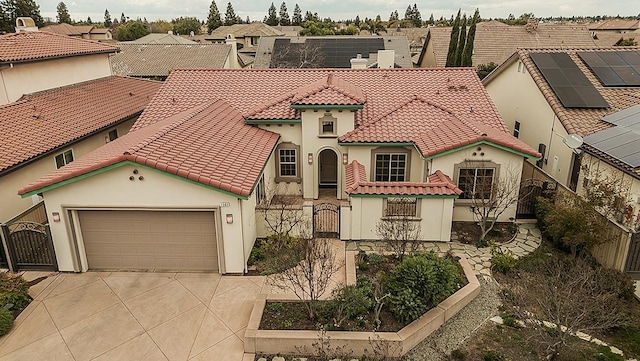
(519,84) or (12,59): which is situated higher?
(12,59)

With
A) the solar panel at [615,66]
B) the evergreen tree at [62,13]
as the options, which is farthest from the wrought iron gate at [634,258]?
the evergreen tree at [62,13]

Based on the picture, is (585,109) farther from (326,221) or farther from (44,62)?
(44,62)

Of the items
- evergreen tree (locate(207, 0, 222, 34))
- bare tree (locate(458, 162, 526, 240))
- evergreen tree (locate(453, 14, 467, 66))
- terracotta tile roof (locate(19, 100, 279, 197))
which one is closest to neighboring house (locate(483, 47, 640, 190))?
bare tree (locate(458, 162, 526, 240))

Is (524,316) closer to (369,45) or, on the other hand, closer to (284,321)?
(284,321)

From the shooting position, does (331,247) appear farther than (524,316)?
Yes

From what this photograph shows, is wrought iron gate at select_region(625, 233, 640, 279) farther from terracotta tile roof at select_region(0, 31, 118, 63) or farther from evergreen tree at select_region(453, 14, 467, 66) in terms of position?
evergreen tree at select_region(453, 14, 467, 66)

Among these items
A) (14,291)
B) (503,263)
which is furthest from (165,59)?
(503,263)

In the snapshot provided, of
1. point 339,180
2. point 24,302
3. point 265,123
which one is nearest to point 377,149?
point 339,180

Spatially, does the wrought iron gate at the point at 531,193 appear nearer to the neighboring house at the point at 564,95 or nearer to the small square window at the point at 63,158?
the neighboring house at the point at 564,95

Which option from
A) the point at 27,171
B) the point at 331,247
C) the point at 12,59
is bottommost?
the point at 331,247
